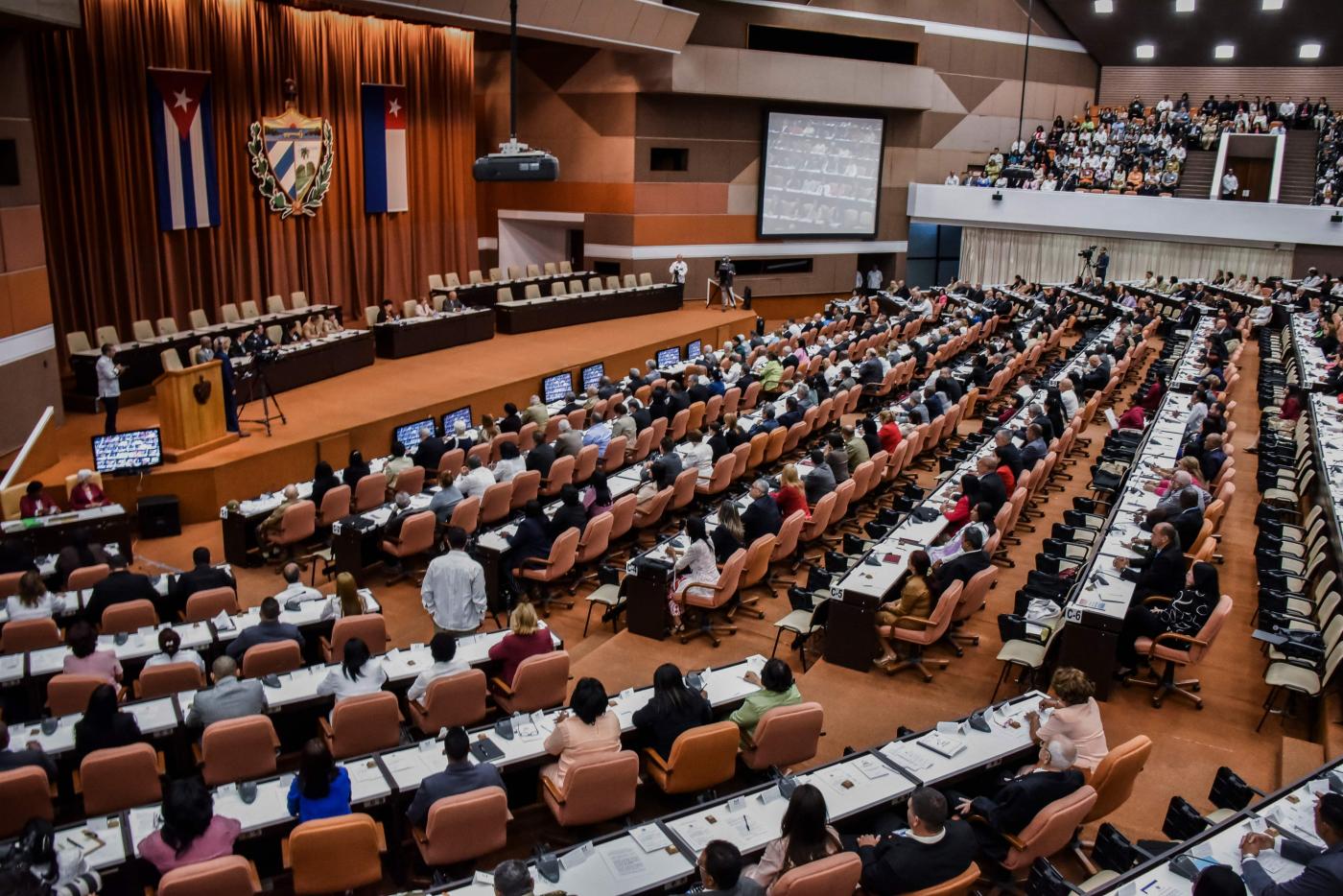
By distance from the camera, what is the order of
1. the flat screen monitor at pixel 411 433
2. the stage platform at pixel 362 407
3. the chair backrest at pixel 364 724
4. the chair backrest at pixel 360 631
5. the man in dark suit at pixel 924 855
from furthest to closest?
the flat screen monitor at pixel 411 433
the stage platform at pixel 362 407
the chair backrest at pixel 360 631
the chair backrest at pixel 364 724
the man in dark suit at pixel 924 855

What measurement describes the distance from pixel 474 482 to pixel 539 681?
4.21m

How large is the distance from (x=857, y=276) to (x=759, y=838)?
25790 mm

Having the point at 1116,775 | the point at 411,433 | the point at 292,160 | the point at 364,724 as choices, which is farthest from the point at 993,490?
the point at 292,160

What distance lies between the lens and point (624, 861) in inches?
204

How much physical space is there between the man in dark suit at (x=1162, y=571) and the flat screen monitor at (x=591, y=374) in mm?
11233

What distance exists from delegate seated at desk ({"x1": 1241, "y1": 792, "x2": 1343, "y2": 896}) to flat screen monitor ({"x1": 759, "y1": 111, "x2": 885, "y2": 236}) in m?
23.7

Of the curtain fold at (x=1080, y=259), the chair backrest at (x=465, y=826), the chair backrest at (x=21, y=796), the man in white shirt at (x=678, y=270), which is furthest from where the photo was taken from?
the curtain fold at (x=1080, y=259)

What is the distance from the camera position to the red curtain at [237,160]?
16219 millimetres

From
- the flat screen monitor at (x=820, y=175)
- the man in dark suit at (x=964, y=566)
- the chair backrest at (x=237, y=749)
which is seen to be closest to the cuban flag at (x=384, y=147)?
the flat screen monitor at (x=820, y=175)

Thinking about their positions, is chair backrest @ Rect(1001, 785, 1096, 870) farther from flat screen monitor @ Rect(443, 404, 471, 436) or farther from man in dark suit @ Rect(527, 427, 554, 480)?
flat screen monitor @ Rect(443, 404, 471, 436)

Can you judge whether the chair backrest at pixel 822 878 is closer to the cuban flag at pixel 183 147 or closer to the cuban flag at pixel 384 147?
the cuban flag at pixel 183 147

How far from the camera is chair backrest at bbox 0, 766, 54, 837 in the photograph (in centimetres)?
541

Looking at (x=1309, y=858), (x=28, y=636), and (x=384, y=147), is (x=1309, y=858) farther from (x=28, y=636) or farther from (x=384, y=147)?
(x=384, y=147)

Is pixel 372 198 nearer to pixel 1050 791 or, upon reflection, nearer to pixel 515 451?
pixel 515 451
